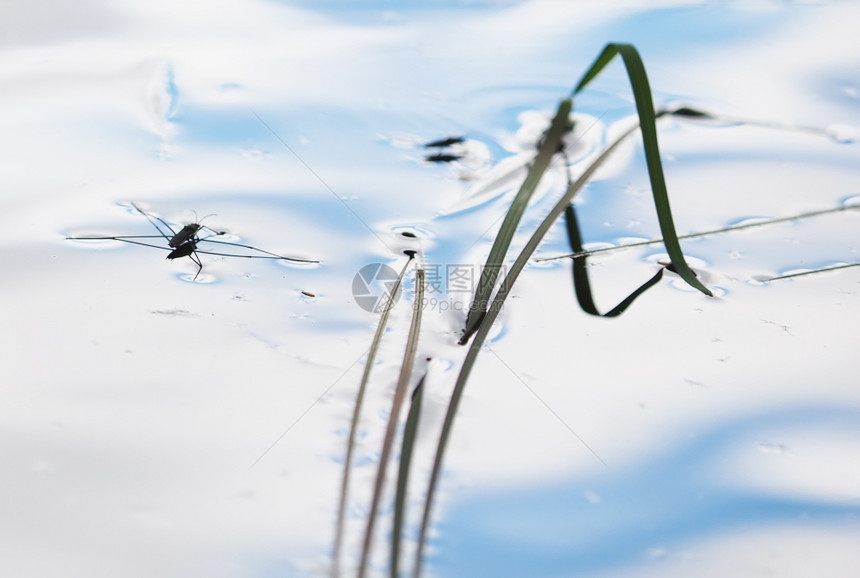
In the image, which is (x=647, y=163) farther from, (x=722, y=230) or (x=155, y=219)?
(x=155, y=219)

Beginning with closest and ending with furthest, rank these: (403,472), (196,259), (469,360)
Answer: (403,472)
(469,360)
(196,259)

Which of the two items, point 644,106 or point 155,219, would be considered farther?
point 155,219

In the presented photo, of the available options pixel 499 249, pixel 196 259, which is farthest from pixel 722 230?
pixel 196 259

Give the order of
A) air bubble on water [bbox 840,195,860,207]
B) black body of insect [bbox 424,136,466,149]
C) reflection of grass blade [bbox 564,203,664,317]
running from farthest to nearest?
black body of insect [bbox 424,136,466,149] → air bubble on water [bbox 840,195,860,207] → reflection of grass blade [bbox 564,203,664,317]

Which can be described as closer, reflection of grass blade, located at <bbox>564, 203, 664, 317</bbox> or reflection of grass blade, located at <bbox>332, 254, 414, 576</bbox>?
reflection of grass blade, located at <bbox>332, 254, 414, 576</bbox>

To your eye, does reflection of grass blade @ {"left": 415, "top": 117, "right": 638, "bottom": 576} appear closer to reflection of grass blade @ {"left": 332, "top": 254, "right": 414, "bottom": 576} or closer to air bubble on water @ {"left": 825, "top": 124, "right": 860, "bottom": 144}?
reflection of grass blade @ {"left": 332, "top": 254, "right": 414, "bottom": 576}

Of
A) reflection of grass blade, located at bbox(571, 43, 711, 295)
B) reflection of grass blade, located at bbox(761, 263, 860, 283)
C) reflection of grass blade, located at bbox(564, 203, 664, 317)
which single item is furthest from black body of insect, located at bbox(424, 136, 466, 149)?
reflection of grass blade, located at bbox(761, 263, 860, 283)

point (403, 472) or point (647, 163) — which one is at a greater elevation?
point (647, 163)
